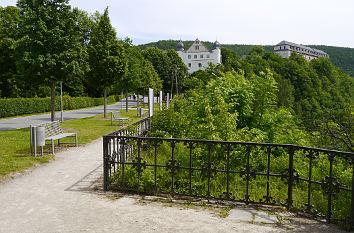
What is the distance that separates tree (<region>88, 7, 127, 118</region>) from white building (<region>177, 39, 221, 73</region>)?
317ft

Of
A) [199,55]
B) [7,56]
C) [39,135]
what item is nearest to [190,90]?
[39,135]

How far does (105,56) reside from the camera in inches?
870

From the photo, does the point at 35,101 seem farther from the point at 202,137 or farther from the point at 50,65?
the point at 202,137

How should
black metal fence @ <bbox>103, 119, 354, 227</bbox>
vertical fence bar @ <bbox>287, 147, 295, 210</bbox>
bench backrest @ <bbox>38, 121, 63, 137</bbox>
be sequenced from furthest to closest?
bench backrest @ <bbox>38, 121, 63, 137</bbox> < vertical fence bar @ <bbox>287, 147, 295, 210</bbox> < black metal fence @ <bbox>103, 119, 354, 227</bbox>

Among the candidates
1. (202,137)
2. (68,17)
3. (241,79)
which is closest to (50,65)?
(68,17)

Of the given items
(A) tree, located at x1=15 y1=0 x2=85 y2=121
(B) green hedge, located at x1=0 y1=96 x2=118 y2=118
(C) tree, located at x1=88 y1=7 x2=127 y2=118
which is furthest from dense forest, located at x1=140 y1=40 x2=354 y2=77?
(A) tree, located at x1=15 y1=0 x2=85 y2=121

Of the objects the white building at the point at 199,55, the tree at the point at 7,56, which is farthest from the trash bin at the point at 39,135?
the white building at the point at 199,55

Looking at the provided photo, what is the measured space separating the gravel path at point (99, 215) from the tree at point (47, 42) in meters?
9.35

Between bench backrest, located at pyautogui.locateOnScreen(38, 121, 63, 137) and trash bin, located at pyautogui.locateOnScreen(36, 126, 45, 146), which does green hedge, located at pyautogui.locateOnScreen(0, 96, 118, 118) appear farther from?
trash bin, located at pyautogui.locateOnScreen(36, 126, 45, 146)

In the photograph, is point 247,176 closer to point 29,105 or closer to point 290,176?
point 290,176

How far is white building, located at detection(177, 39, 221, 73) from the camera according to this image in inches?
4638

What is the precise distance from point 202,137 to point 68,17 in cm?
1150

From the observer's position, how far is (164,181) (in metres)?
6.13

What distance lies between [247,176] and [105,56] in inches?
733
